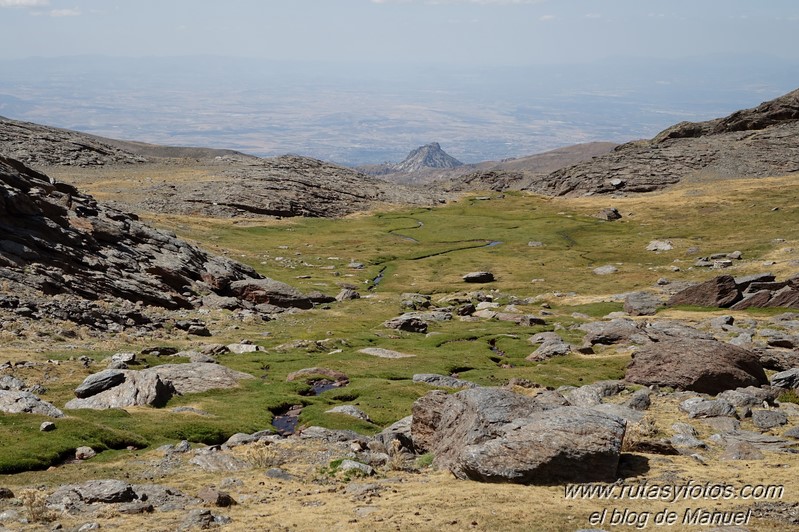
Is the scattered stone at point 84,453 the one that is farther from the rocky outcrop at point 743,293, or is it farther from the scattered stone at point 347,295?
the rocky outcrop at point 743,293

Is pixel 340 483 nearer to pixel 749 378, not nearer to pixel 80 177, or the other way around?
pixel 749 378

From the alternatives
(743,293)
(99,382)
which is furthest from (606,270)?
(99,382)

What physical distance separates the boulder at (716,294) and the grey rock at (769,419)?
45.5 metres

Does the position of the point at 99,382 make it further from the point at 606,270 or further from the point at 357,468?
the point at 606,270

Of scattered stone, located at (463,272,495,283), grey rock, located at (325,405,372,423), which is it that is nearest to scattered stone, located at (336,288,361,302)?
scattered stone, located at (463,272,495,283)

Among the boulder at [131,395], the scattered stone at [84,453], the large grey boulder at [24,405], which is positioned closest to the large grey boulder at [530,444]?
the scattered stone at [84,453]

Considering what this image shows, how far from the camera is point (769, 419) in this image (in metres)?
32.7

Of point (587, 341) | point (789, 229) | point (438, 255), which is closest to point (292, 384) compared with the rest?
point (587, 341)

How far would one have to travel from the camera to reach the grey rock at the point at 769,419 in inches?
1277

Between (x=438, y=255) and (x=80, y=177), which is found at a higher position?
(x=80, y=177)

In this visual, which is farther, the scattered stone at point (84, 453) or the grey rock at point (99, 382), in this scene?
the grey rock at point (99, 382)

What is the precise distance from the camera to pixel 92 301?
201ft

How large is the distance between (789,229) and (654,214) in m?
43.0

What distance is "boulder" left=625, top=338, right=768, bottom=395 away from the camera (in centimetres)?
4181
